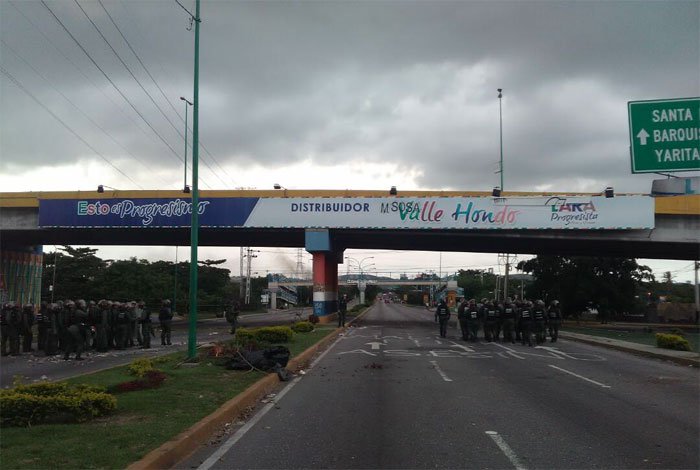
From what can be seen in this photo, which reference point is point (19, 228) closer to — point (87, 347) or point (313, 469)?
point (87, 347)

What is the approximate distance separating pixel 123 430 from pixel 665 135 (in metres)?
12.6

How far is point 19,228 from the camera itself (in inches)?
1631

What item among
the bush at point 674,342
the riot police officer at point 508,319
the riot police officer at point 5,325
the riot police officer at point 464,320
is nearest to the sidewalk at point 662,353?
the bush at point 674,342

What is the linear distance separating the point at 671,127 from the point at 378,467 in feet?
36.7

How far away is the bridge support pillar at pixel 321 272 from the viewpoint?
3919 centimetres

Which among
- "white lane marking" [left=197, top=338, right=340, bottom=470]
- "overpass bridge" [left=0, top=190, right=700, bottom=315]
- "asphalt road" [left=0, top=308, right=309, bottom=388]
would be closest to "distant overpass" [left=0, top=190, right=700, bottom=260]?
→ "overpass bridge" [left=0, top=190, right=700, bottom=315]

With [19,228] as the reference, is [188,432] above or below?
below

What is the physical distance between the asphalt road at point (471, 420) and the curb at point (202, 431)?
0.67 feet

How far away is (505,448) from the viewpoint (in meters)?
7.23

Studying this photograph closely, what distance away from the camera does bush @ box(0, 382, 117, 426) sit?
7.72 metres

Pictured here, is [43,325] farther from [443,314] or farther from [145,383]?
[443,314]

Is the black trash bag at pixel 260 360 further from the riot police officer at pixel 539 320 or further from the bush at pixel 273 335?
the riot police officer at pixel 539 320

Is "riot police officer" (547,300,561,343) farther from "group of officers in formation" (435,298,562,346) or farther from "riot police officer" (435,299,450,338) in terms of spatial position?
"riot police officer" (435,299,450,338)

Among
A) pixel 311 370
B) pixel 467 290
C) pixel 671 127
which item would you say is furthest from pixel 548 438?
pixel 467 290
